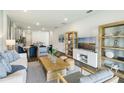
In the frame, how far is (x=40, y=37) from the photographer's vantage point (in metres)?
12.2

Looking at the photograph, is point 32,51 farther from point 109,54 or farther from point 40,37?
point 40,37

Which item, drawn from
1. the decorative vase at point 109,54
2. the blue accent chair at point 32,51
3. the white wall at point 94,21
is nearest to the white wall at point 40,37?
the blue accent chair at point 32,51

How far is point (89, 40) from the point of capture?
14.7ft

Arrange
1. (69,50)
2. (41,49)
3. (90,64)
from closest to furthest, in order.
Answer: (90,64), (41,49), (69,50)

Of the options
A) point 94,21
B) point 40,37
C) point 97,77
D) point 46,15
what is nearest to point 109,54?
point 94,21

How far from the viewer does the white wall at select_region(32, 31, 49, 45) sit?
11955 mm

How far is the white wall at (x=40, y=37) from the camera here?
12.0m

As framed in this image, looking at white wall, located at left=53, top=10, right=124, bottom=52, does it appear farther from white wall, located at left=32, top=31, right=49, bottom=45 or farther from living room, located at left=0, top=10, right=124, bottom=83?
white wall, located at left=32, top=31, right=49, bottom=45
